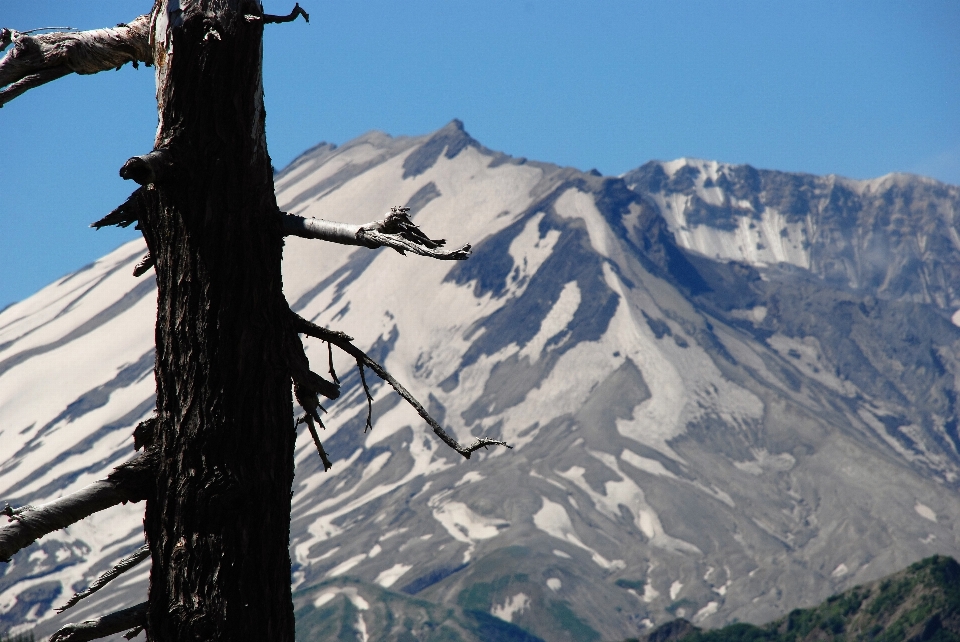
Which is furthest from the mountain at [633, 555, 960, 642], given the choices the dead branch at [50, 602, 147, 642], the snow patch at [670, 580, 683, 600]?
the snow patch at [670, 580, 683, 600]

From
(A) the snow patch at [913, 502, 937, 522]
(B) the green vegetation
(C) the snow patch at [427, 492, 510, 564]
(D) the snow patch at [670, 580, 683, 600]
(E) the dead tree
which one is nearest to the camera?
(E) the dead tree

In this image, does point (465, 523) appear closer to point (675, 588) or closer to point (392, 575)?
point (392, 575)

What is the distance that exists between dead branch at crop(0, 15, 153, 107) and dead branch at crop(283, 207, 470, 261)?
41.6 inches

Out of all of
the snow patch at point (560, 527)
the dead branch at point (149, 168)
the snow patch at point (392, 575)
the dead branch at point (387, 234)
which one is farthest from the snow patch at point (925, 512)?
the dead branch at point (149, 168)

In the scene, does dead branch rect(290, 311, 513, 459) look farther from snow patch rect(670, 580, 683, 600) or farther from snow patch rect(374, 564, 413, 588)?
snow patch rect(374, 564, 413, 588)

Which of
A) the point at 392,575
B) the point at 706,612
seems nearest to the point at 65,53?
the point at 706,612

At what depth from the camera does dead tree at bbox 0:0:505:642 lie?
183 inches

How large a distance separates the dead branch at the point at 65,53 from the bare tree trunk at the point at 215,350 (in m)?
0.38

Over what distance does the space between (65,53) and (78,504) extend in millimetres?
1879

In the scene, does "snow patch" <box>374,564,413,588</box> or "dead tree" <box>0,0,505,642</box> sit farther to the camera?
"snow patch" <box>374,564,413,588</box>

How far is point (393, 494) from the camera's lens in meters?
185

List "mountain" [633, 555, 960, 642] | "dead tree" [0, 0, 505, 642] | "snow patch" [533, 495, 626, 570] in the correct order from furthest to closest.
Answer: "snow patch" [533, 495, 626, 570], "mountain" [633, 555, 960, 642], "dead tree" [0, 0, 505, 642]

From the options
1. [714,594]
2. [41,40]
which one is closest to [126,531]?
[714,594]

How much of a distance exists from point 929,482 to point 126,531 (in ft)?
373
